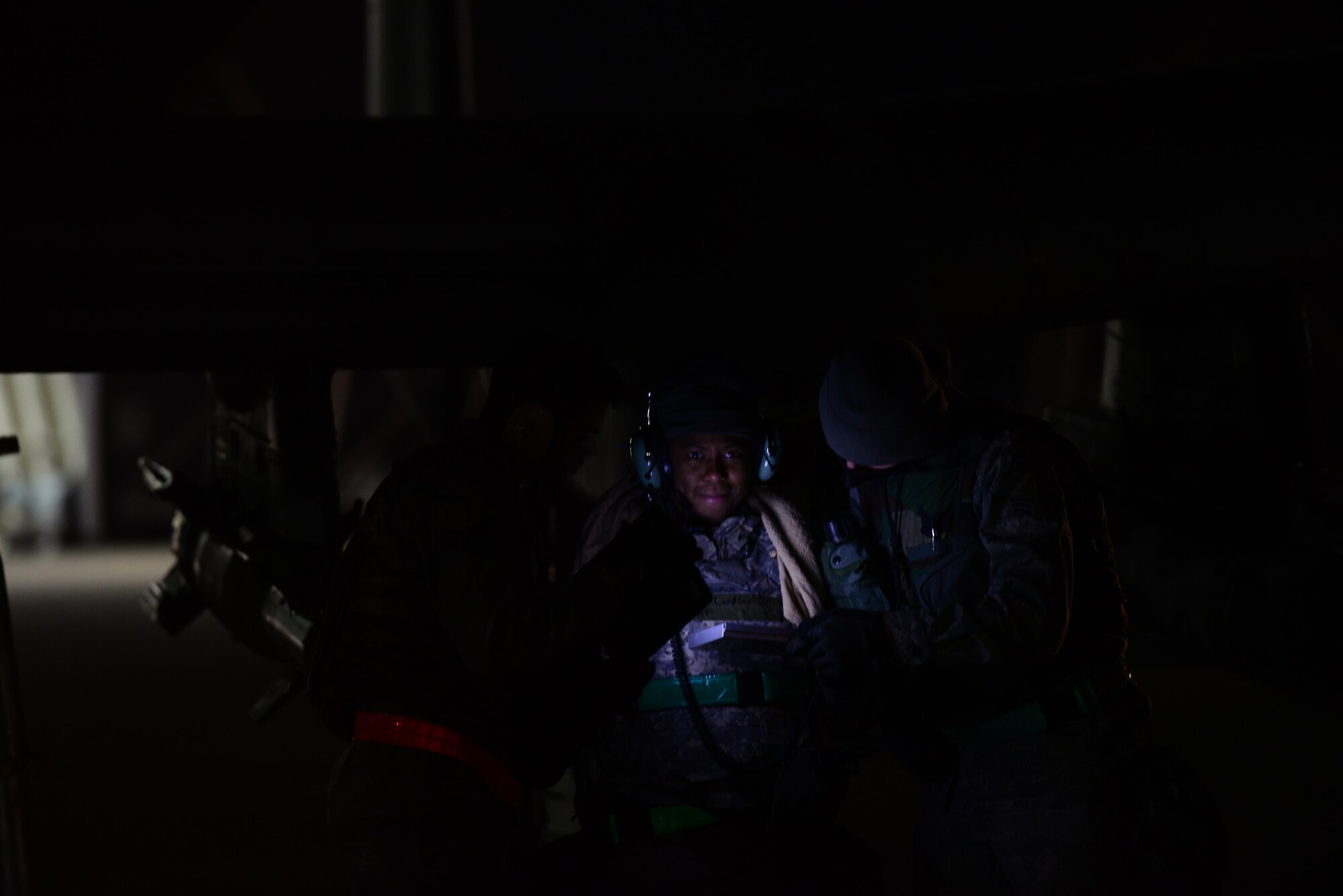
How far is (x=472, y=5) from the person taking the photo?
18000 mm

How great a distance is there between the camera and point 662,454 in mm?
2754

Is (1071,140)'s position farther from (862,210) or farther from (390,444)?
(390,444)

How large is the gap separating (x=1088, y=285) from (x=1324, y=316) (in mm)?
12922

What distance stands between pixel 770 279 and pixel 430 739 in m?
2.23

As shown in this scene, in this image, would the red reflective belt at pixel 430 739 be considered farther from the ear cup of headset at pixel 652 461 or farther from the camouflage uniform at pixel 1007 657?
the camouflage uniform at pixel 1007 657

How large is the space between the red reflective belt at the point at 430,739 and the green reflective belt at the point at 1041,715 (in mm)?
1102

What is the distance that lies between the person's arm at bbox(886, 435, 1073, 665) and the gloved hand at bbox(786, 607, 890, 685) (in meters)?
0.05

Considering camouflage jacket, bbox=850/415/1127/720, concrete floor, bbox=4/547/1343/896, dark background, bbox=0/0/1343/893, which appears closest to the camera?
camouflage jacket, bbox=850/415/1127/720

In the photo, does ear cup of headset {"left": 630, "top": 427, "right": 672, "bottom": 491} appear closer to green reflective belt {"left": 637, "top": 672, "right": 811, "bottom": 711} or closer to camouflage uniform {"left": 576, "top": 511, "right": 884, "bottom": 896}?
camouflage uniform {"left": 576, "top": 511, "right": 884, "bottom": 896}

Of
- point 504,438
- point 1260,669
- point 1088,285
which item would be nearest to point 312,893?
point 504,438

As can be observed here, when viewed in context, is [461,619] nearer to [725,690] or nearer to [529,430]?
[529,430]

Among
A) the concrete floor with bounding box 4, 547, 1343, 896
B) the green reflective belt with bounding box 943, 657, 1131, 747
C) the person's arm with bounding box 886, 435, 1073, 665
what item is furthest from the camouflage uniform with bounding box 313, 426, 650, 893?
the concrete floor with bounding box 4, 547, 1343, 896

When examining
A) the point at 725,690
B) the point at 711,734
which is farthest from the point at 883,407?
the point at 711,734

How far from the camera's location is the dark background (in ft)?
13.6
